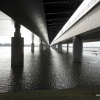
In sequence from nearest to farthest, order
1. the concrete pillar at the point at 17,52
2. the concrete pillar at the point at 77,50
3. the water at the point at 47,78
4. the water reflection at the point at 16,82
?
the water reflection at the point at 16,82 → the water at the point at 47,78 → the concrete pillar at the point at 17,52 → the concrete pillar at the point at 77,50

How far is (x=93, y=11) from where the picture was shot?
15.7 m

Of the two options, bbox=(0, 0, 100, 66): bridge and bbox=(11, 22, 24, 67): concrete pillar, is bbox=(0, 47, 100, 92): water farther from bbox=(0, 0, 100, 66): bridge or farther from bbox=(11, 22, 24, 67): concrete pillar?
bbox=(0, 0, 100, 66): bridge

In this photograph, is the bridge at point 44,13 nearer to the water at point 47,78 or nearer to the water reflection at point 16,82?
the water at point 47,78

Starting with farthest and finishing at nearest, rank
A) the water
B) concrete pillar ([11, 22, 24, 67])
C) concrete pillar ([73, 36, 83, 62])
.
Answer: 1. concrete pillar ([73, 36, 83, 62])
2. concrete pillar ([11, 22, 24, 67])
3. the water

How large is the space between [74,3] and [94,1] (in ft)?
5.56

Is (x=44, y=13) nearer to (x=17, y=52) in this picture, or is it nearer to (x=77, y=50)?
(x=17, y=52)

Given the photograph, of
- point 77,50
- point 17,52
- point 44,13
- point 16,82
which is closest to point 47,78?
point 16,82

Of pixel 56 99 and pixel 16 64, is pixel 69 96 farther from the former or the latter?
pixel 16 64

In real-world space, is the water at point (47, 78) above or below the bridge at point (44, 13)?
below

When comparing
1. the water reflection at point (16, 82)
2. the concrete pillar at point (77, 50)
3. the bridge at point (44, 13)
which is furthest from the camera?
the concrete pillar at point (77, 50)

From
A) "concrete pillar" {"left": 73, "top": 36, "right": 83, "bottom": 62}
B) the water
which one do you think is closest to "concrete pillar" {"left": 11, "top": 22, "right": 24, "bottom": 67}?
the water

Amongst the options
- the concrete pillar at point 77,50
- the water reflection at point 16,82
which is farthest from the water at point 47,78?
the concrete pillar at point 77,50

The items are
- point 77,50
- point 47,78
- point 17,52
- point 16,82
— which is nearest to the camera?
point 16,82

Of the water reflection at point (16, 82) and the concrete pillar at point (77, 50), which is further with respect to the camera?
the concrete pillar at point (77, 50)
